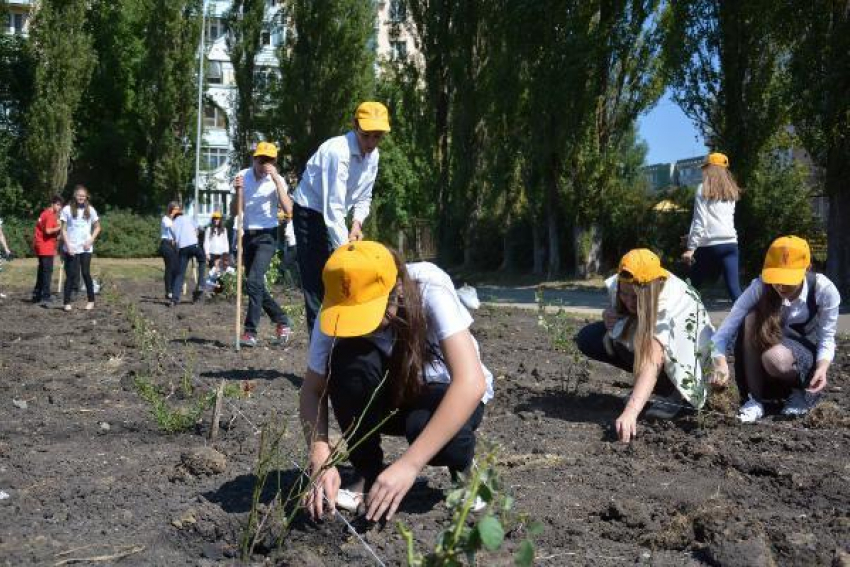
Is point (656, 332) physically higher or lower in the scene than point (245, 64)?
lower

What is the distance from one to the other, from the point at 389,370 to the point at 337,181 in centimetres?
269

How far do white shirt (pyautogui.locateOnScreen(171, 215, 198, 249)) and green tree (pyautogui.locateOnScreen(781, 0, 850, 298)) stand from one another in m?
9.48

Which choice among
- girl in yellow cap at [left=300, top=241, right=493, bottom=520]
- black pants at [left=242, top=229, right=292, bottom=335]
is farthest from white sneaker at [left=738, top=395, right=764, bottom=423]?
black pants at [left=242, top=229, right=292, bottom=335]

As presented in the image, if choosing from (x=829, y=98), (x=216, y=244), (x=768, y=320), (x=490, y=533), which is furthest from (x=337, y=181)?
(x=829, y=98)

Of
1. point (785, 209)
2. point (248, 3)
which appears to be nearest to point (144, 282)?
point (785, 209)

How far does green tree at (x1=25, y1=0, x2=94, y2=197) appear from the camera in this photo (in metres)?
36.4

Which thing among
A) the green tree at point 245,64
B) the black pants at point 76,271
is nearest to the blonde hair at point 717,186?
the black pants at point 76,271

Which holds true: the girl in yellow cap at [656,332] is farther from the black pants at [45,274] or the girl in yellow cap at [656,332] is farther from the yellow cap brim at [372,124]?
the black pants at [45,274]

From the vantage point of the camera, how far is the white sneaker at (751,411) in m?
5.07

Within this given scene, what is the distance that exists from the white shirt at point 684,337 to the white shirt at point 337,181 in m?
1.92

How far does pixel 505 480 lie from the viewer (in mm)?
4105

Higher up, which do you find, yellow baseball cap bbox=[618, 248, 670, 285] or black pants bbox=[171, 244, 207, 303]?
yellow baseball cap bbox=[618, 248, 670, 285]

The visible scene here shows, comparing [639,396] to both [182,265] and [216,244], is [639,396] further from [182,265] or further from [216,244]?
[216,244]

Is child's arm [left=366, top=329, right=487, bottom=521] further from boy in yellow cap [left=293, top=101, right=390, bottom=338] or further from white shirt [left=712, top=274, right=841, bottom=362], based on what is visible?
boy in yellow cap [left=293, top=101, right=390, bottom=338]
